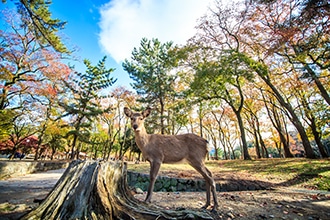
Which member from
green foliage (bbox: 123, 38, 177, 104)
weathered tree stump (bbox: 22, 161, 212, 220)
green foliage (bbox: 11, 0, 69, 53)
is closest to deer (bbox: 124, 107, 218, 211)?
weathered tree stump (bbox: 22, 161, 212, 220)

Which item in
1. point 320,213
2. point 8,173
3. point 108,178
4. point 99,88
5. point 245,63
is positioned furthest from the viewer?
point 99,88

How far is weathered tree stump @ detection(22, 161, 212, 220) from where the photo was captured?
1954 millimetres

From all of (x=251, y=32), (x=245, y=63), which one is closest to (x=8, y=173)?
(x=245, y=63)

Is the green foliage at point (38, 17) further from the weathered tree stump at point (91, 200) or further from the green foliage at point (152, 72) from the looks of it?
the green foliage at point (152, 72)

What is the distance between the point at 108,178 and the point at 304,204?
4238 millimetres

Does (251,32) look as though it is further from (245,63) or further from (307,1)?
(307,1)

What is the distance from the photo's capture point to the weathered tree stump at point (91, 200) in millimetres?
1954

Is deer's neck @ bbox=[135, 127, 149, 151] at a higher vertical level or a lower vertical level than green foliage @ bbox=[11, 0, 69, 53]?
lower

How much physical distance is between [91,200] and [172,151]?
6.17 ft

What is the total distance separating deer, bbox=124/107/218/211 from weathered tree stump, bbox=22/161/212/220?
1.02 meters

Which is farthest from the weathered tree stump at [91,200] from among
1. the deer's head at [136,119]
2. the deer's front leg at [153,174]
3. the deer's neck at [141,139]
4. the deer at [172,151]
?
the deer's head at [136,119]

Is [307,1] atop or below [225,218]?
atop

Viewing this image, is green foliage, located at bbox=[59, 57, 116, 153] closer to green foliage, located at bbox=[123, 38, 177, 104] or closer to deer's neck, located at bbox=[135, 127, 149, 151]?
green foliage, located at bbox=[123, 38, 177, 104]

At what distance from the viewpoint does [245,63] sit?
38.7 ft
